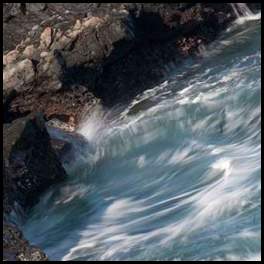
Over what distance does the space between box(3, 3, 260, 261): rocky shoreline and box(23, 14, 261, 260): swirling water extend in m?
0.40

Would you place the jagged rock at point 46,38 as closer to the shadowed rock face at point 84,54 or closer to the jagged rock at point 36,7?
the shadowed rock face at point 84,54

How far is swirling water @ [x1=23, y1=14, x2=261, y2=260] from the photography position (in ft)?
26.0

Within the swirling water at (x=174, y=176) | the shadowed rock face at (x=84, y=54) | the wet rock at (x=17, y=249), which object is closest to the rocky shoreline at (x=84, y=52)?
the shadowed rock face at (x=84, y=54)

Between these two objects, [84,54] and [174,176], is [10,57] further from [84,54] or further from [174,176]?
[174,176]

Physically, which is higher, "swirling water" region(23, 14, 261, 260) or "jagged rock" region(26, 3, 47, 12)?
"jagged rock" region(26, 3, 47, 12)

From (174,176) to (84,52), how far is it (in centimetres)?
387

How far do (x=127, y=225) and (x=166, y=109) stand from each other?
3.46 metres

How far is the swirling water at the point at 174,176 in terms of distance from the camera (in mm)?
7930

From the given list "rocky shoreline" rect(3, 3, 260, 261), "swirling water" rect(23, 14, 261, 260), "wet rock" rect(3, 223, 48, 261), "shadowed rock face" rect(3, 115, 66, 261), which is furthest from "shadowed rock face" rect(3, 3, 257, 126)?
"wet rock" rect(3, 223, 48, 261)

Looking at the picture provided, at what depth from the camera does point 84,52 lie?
43.0 feet

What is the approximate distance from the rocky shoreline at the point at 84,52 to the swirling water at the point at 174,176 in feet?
1.32

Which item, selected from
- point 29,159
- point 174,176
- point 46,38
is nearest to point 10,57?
point 46,38

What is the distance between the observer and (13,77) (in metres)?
13.3

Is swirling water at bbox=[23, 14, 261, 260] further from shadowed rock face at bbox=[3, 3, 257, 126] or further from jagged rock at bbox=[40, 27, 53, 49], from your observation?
jagged rock at bbox=[40, 27, 53, 49]
